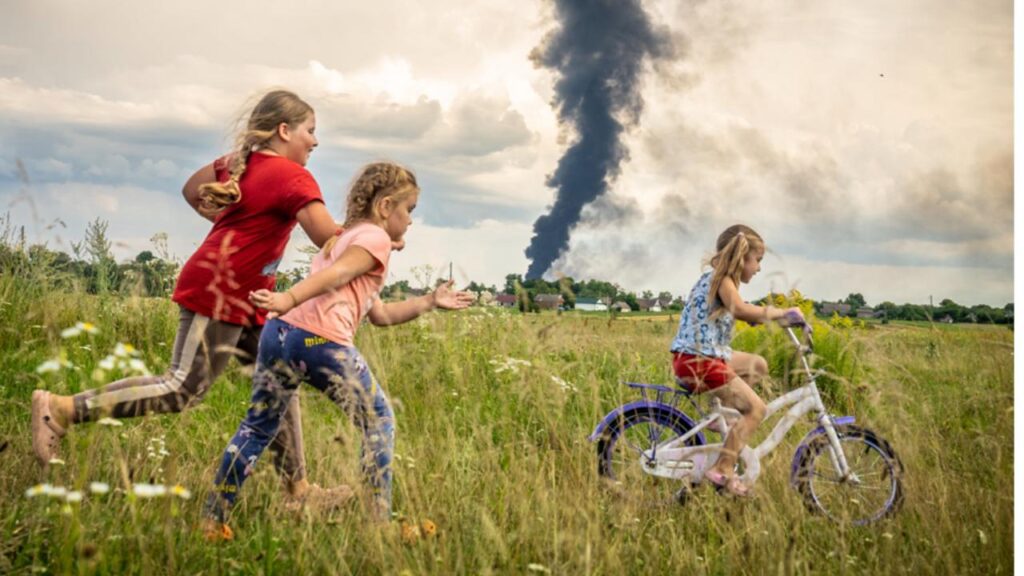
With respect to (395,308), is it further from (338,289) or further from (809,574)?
(809,574)

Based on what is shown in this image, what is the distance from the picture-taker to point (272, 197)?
322 centimetres

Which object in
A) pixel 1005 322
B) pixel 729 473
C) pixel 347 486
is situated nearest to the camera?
pixel 347 486

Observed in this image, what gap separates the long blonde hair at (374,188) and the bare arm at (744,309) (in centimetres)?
158

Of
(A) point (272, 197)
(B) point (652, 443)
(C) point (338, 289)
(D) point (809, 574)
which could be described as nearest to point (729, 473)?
(B) point (652, 443)

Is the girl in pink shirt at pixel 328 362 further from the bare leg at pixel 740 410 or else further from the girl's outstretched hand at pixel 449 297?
the bare leg at pixel 740 410

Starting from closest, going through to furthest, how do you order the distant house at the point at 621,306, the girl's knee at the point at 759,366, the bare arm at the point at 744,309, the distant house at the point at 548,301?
the bare arm at the point at 744,309 < the girl's knee at the point at 759,366 < the distant house at the point at 548,301 < the distant house at the point at 621,306

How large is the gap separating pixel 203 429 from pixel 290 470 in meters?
0.94

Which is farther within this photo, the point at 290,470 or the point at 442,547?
the point at 290,470

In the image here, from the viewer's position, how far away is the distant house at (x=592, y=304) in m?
4.46

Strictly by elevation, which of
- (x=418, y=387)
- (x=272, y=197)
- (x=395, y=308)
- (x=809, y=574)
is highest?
(x=272, y=197)

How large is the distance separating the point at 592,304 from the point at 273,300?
7.24 ft

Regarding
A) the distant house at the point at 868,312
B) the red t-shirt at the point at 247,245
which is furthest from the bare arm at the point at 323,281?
the distant house at the point at 868,312

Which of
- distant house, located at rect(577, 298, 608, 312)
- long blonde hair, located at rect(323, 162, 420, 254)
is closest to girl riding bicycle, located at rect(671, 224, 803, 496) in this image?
distant house, located at rect(577, 298, 608, 312)

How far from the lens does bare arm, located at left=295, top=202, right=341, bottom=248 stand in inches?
126
